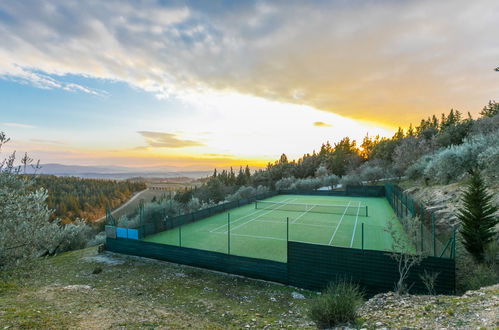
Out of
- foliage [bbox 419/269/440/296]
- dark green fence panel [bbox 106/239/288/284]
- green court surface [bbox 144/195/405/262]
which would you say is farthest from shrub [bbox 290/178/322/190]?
foliage [bbox 419/269/440/296]

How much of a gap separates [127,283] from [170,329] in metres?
6.20

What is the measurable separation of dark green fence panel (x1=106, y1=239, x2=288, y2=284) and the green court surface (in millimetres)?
1662

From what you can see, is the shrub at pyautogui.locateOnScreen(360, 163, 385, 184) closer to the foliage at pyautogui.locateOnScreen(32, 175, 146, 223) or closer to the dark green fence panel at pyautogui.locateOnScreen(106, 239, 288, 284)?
the dark green fence panel at pyautogui.locateOnScreen(106, 239, 288, 284)

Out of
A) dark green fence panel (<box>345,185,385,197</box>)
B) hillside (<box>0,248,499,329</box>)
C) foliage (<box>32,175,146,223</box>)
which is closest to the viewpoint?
hillside (<box>0,248,499,329</box>)

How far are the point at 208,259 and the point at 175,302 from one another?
12.4 feet

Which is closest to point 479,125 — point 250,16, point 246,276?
point 250,16

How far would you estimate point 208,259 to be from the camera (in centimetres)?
1334

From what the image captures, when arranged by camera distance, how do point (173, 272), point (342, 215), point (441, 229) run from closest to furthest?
point (173, 272) → point (441, 229) → point (342, 215)

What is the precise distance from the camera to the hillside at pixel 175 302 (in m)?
6.05

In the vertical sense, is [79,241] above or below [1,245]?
below

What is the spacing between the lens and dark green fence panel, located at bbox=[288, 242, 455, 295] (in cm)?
912

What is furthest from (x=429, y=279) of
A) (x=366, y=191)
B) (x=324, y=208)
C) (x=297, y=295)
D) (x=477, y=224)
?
(x=366, y=191)

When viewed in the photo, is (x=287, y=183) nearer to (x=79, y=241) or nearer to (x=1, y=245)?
(x=79, y=241)

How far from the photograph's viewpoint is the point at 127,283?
11836mm
